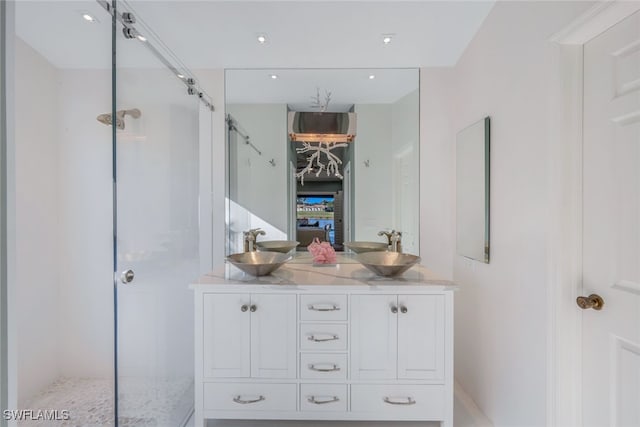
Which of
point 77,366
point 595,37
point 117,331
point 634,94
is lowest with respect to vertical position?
point 77,366

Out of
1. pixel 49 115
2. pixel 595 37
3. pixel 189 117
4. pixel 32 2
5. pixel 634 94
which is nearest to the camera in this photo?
pixel 634 94

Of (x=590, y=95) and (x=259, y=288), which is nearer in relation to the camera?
(x=590, y=95)

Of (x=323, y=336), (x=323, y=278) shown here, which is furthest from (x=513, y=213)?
(x=323, y=336)

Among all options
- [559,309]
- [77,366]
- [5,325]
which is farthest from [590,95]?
[77,366]

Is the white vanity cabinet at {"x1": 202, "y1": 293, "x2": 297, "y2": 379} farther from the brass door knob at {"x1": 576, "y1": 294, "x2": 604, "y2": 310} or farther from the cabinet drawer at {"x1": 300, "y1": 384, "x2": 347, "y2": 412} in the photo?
the brass door knob at {"x1": 576, "y1": 294, "x2": 604, "y2": 310}

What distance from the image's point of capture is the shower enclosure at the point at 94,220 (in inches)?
55.4

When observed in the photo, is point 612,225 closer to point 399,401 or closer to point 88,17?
point 399,401

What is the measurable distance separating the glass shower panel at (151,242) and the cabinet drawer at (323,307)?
912 mm

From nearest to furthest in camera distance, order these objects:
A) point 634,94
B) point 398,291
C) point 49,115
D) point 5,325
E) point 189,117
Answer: point 5,325, point 634,94, point 49,115, point 398,291, point 189,117

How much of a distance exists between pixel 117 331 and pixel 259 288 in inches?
30.0

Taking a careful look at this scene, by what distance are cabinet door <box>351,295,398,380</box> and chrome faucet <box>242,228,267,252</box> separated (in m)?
1.06

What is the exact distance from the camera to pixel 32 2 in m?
1.35

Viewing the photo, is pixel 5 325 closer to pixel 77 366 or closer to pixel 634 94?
pixel 77 366

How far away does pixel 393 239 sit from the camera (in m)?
2.35
